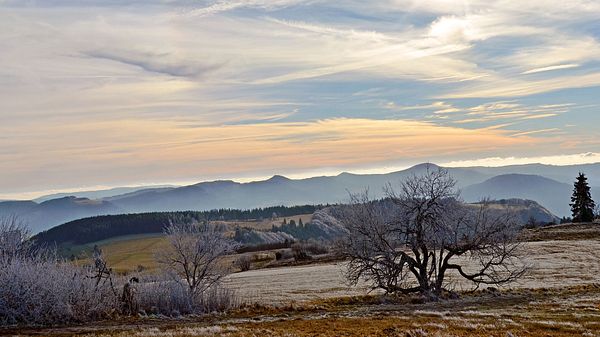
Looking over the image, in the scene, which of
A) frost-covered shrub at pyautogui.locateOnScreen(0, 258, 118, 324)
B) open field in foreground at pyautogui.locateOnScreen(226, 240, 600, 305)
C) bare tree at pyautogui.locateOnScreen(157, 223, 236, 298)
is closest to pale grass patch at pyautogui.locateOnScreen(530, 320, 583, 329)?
open field in foreground at pyautogui.locateOnScreen(226, 240, 600, 305)

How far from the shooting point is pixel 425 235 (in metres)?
39.2

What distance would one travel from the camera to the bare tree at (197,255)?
41750 mm

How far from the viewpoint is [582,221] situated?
102 m

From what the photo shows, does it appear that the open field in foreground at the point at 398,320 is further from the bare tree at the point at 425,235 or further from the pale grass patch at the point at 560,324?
the bare tree at the point at 425,235

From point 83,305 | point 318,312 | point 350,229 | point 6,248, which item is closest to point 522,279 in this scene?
point 350,229

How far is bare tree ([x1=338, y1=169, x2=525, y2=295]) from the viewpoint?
129 ft

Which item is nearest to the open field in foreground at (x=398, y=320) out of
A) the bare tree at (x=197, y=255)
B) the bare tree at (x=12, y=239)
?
the bare tree at (x=197, y=255)

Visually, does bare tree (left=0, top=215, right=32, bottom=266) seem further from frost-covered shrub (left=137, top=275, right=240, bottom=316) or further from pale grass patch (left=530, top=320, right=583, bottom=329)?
pale grass patch (left=530, top=320, right=583, bottom=329)

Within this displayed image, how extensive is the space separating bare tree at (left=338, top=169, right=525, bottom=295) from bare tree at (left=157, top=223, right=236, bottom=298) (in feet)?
31.3

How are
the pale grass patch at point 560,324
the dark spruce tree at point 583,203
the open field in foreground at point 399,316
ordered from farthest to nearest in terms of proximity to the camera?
1. the dark spruce tree at point 583,203
2. the pale grass patch at point 560,324
3. the open field in foreground at point 399,316

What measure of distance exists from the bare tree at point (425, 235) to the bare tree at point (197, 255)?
31.3ft

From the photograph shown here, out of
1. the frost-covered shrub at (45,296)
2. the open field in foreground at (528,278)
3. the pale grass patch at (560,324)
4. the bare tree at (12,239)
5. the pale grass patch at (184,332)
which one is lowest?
the open field in foreground at (528,278)

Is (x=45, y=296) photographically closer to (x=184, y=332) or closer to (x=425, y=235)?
(x=184, y=332)

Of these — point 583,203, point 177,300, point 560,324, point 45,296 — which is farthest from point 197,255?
point 583,203
